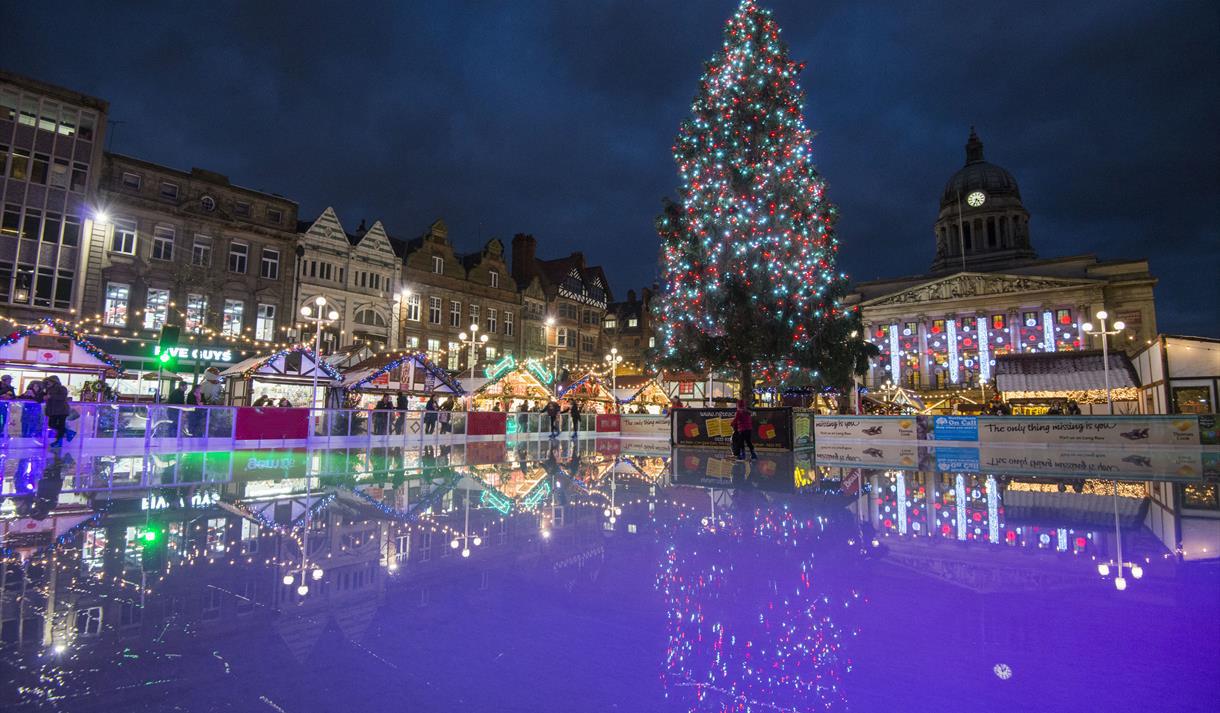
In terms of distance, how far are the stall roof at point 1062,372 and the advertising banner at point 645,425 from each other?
2191cm

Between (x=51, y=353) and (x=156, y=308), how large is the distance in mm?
11150

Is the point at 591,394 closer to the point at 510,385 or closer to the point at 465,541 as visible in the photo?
the point at 510,385

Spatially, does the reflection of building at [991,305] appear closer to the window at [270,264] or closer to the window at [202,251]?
the window at [270,264]

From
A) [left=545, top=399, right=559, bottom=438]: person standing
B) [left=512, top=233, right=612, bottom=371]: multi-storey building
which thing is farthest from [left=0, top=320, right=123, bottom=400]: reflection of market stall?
[left=512, top=233, right=612, bottom=371]: multi-storey building

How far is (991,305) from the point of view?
2724 inches

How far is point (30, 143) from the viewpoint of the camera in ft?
91.4

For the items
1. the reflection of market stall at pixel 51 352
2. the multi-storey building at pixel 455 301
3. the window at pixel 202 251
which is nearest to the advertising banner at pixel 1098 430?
the multi-storey building at pixel 455 301

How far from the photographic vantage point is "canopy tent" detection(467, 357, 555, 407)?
31411 millimetres

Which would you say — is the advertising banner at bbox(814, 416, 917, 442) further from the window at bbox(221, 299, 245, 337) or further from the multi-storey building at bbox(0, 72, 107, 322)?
the multi-storey building at bbox(0, 72, 107, 322)

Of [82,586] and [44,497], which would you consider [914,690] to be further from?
[44,497]

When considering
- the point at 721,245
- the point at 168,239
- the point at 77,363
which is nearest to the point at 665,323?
the point at 721,245

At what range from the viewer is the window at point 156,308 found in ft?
101

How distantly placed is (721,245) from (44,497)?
18920 mm

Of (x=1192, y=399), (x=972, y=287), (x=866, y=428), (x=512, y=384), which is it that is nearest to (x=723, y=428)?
(x=866, y=428)
